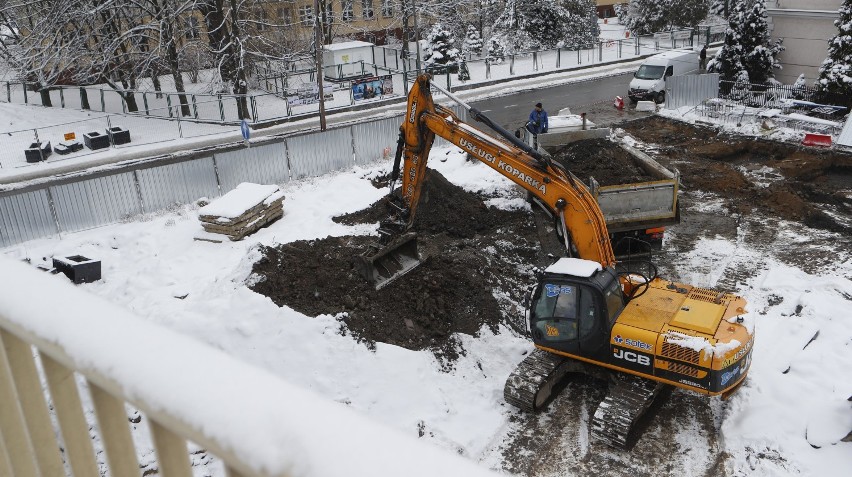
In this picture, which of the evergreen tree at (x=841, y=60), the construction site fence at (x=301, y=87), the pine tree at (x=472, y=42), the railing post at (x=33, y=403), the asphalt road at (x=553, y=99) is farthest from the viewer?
the pine tree at (x=472, y=42)

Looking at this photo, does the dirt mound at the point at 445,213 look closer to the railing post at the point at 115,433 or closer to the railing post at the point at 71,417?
the railing post at the point at 71,417

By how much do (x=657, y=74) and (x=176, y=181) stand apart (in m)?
22.2

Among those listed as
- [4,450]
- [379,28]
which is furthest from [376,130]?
[379,28]

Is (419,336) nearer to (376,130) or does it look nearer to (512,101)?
(376,130)

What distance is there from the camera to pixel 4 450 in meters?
1.72

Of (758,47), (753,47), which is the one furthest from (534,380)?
(753,47)

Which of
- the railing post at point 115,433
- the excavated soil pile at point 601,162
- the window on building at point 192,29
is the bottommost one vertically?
the excavated soil pile at point 601,162

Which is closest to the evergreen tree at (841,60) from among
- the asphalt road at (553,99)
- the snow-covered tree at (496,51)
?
the asphalt road at (553,99)

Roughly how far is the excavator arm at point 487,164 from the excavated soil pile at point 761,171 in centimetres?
888

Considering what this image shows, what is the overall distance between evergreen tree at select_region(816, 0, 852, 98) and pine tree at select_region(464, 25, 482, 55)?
2360 centimetres

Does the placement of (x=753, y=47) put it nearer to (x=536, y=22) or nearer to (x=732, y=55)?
(x=732, y=55)

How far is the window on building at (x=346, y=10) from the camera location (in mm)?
45331

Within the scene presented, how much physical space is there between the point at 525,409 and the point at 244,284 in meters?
6.03

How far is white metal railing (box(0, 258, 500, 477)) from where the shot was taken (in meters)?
1.01
